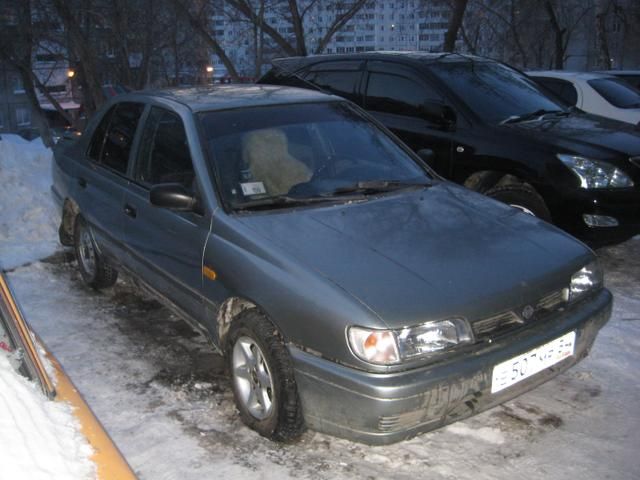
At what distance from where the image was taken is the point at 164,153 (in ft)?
13.5

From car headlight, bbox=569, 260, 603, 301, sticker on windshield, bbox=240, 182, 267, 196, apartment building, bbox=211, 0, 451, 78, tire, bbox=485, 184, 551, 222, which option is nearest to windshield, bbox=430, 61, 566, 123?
tire, bbox=485, 184, 551, 222

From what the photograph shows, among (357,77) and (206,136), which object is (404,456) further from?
(357,77)

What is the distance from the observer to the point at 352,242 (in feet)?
10.5

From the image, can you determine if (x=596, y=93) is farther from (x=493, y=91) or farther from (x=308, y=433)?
(x=308, y=433)

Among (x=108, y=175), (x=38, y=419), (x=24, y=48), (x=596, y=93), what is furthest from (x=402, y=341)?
(x=24, y=48)

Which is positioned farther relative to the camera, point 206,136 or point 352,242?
point 206,136

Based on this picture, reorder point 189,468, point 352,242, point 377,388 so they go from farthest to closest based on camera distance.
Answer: point 352,242, point 189,468, point 377,388

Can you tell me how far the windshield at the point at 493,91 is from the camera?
5957 millimetres

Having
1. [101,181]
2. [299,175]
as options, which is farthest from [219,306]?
[101,181]

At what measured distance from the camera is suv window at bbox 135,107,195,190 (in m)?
3.87

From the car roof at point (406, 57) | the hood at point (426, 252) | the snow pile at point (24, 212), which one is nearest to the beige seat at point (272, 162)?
the hood at point (426, 252)

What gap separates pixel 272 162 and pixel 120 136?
144 centimetres

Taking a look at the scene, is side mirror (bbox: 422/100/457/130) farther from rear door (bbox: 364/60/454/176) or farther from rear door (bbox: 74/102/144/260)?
rear door (bbox: 74/102/144/260)

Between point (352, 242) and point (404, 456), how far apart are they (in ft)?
3.24
